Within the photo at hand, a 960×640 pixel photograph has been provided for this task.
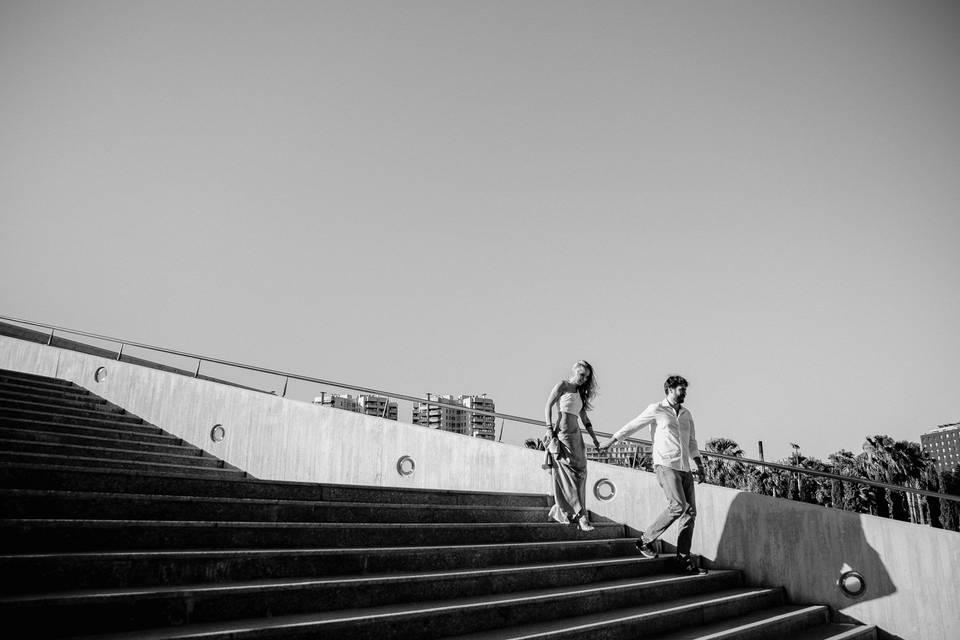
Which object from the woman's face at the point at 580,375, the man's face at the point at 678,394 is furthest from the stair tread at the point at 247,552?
the man's face at the point at 678,394

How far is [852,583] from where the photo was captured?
6375 mm

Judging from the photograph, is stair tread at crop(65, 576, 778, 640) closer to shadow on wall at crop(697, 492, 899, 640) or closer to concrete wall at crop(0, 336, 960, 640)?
shadow on wall at crop(697, 492, 899, 640)

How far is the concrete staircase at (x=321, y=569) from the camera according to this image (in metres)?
3.37

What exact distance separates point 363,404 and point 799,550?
6.25 m

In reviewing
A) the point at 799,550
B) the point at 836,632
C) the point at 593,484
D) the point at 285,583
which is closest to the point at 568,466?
the point at 593,484

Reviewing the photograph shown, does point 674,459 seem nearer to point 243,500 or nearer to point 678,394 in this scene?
point 678,394

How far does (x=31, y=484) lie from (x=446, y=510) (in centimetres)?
331

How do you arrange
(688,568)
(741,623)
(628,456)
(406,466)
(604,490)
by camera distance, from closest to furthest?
(741,623)
(688,568)
(604,490)
(628,456)
(406,466)

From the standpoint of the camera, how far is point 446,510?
19.4 ft

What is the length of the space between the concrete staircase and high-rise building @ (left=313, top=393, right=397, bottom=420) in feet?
9.81

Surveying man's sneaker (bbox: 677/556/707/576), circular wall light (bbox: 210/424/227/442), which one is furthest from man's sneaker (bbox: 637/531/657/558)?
circular wall light (bbox: 210/424/227/442)

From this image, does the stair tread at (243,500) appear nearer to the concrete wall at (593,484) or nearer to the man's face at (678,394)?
the concrete wall at (593,484)

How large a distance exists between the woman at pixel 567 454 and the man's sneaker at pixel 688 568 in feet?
3.09

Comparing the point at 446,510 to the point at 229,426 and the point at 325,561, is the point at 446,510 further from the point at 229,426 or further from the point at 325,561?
the point at 229,426
